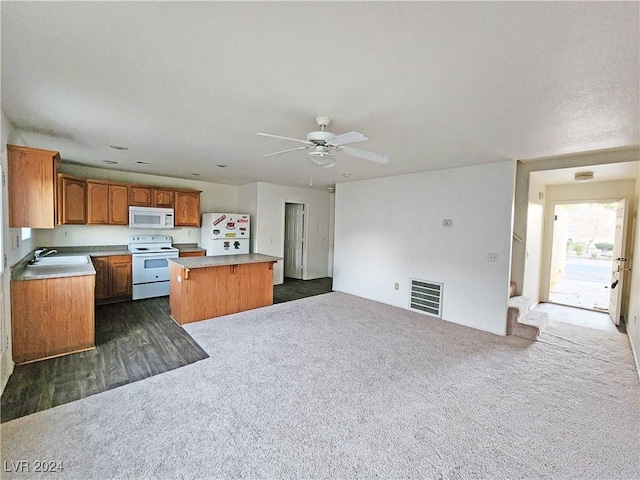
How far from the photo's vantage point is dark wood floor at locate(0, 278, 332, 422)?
2273mm

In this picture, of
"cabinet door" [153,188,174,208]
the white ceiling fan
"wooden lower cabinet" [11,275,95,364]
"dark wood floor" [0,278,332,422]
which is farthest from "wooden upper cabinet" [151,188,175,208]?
the white ceiling fan

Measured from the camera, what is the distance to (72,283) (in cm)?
300

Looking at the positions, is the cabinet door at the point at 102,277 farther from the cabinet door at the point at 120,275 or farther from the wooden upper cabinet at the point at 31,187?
the wooden upper cabinet at the point at 31,187

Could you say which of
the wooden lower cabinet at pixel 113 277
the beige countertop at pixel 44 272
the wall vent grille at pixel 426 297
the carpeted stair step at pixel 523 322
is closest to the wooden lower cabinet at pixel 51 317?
the beige countertop at pixel 44 272

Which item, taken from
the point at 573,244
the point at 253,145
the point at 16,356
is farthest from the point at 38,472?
the point at 573,244

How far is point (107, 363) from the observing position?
284cm

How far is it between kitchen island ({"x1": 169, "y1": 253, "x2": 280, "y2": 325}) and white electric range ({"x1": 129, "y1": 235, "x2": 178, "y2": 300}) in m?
1.16

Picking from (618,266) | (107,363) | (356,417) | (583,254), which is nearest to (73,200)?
(107,363)

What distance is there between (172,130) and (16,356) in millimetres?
2732

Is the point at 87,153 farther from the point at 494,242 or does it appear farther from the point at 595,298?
the point at 595,298

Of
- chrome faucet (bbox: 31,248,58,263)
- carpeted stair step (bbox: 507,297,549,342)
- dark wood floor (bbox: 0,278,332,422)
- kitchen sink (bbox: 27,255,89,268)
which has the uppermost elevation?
chrome faucet (bbox: 31,248,58,263)

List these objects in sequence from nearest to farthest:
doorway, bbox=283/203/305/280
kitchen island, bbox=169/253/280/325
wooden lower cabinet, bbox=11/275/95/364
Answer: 1. wooden lower cabinet, bbox=11/275/95/364
2. kitchen island, bbox=169/253/280/325
3. doorway, bbox=283/203/305/280

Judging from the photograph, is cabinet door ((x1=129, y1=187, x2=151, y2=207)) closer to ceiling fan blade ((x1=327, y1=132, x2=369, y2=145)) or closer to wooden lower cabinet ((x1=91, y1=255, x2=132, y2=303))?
wooden lower cabinet ((x1=91, y1=255, x2=132, y2=303))

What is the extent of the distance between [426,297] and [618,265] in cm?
314
